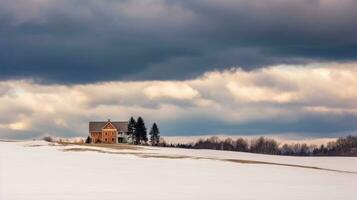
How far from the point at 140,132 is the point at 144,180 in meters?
95.4

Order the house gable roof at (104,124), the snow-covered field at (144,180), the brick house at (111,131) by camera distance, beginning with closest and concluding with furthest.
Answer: the snow-covered field at (144,180), the brick house at (111,131), the house gable roof at (104,124)

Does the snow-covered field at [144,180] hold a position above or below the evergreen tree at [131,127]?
below

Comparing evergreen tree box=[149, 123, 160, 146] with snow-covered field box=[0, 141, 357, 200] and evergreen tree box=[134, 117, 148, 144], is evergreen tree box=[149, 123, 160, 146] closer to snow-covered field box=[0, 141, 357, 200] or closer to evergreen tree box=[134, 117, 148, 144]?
evergreen tree box=[134, 117, 148, 144]

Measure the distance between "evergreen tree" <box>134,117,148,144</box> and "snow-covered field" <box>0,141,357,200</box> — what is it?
6603 centimetres

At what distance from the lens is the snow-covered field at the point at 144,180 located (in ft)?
124

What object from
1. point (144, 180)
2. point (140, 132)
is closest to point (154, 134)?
point (140, 132)

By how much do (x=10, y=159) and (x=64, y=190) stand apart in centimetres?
2631

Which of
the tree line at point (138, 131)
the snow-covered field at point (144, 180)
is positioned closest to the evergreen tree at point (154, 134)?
the tree line at point (138, 131)

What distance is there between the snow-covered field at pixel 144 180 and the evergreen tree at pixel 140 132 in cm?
6603

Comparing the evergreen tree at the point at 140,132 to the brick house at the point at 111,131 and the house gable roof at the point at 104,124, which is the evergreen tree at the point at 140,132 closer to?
the brick house at the point at 111,131

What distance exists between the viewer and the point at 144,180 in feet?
160

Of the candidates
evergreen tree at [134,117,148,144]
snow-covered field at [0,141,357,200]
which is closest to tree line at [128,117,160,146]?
evergreen tree at [134,117,148,144]

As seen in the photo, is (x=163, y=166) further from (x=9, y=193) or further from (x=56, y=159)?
(x=9, y=193)

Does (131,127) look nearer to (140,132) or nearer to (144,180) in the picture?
(140,132)
